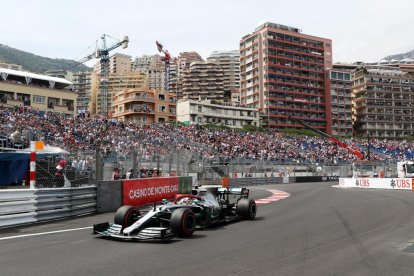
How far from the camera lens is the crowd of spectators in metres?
24.8

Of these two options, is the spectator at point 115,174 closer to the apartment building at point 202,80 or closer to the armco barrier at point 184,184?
the armco barrier at point 184,184

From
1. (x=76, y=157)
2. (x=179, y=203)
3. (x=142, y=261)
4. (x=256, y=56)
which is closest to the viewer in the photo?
(x=142, y=261)

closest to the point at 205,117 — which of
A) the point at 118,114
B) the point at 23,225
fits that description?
the point at 118,114

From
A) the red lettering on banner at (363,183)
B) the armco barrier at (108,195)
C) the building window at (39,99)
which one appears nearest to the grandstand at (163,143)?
the armco barrier at (108,195)

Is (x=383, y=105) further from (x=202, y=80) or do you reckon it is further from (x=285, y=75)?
(x=202, y=80)

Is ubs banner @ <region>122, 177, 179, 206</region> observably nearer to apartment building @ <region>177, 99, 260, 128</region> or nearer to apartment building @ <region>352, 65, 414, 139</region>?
apartment building @ <region>177, 99, 260, 128</region>

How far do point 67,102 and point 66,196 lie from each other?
56.8 m

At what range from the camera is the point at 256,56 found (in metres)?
100

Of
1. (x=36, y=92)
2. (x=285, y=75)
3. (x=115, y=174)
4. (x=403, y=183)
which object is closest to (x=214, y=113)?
(x=285, y=75)

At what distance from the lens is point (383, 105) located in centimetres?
10950

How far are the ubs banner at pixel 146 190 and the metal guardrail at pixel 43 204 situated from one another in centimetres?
157

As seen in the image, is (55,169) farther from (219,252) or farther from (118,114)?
(118,114)

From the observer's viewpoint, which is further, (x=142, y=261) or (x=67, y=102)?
(x=67, y=102)

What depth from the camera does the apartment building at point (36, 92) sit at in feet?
188
